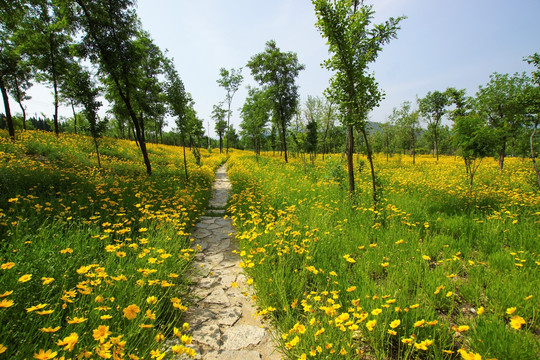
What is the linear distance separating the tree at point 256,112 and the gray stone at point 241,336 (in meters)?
20.4

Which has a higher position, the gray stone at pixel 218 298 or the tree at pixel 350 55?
the tree at pixel 350 55

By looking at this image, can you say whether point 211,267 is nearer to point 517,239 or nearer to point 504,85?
point 517,239

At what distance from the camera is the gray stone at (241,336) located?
2.34m

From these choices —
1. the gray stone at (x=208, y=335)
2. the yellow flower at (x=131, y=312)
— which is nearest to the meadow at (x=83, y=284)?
the yellow flower at (x=131, y=312)

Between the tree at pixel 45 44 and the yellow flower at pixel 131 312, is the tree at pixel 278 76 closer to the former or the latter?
the tree at pixel 45 44

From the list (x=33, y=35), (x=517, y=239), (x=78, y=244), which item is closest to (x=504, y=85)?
(x=517, y=239)

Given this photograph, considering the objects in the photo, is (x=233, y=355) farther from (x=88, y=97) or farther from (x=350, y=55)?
(x=88, y=97)

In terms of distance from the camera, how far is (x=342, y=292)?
268 cm

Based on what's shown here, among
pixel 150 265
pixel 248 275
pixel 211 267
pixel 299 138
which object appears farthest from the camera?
pixel 299 138

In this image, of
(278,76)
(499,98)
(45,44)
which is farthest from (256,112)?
(499,98)

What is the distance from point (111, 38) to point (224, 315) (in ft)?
39.7

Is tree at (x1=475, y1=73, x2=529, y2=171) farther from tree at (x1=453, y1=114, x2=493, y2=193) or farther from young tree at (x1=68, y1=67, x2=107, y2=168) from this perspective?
young tree at (x1=68, y1=67, x2=107, y2=168)

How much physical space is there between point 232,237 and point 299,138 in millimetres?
11221

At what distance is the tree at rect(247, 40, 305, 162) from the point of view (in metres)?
19.9
